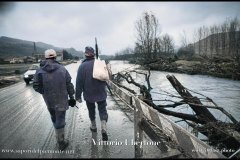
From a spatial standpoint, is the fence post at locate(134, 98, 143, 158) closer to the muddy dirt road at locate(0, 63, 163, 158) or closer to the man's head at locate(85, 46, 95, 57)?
the muddy dirt road at locate(0, 63, 163, 158)

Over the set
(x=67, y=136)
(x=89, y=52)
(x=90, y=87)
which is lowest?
(x=67, y=136)

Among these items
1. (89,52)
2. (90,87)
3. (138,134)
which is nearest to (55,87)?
(90,87)

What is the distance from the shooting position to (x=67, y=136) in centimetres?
664

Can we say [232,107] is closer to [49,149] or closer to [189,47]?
[49,149]

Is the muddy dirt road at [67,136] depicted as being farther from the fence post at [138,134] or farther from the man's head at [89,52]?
the man's head at [89,52]

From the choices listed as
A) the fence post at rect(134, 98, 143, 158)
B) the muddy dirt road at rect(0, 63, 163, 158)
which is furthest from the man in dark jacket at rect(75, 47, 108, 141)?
the fence post at rect(134, 98, 143, 158)

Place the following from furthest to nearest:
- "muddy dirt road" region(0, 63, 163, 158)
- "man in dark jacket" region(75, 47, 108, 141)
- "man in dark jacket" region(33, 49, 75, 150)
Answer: "man in dark jacket" region(75, 47, 108, 141), "man in dark jacket" region(33, 49, 75, 150), "muddy dirt road" region(0, 63, 163, 158)

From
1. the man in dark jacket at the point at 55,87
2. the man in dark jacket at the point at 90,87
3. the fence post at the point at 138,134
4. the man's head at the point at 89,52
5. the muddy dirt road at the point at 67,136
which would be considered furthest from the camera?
the man's head at the point at 89,52

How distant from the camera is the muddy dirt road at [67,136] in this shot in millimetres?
5406

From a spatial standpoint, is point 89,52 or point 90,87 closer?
point 90,87

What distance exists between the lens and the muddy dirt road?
5406mm

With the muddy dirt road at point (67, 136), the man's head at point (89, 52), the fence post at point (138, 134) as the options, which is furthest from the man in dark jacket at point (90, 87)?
the fence post at point (138, 134)

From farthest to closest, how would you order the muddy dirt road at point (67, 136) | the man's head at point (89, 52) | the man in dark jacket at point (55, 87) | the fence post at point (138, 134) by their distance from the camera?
the man's head at point (89, 52) → the man in dark jacket at point (55, 87) → the muddy dirt road at point (67, 136) → the fence post at point (138, 134)

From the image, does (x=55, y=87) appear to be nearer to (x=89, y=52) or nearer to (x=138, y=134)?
(x=89, y=52)
